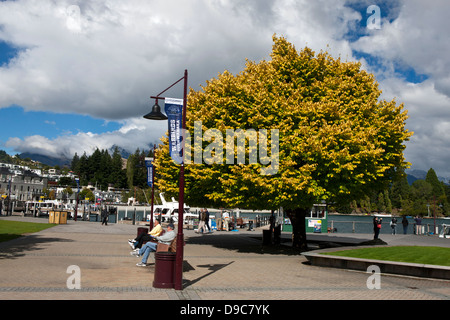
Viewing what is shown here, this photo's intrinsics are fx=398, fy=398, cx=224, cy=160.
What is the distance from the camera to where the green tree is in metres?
19.1

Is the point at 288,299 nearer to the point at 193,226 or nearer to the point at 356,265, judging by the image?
the point at 356,265

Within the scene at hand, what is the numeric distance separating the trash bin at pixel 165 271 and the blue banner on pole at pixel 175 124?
10.1 feet

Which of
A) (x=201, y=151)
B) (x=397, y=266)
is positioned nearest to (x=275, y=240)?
(x=201, y=151)

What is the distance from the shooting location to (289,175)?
1922cm

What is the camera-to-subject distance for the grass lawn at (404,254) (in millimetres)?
15367

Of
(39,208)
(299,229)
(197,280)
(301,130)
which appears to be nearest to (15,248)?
(197,280)

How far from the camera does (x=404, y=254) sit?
17.0 m

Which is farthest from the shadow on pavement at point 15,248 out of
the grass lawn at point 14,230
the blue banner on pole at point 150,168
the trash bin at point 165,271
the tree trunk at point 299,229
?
the tree trunk at point 299,229

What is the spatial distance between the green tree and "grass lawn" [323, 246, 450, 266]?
3.13 meters

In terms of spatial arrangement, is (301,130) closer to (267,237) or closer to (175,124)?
(175,124)

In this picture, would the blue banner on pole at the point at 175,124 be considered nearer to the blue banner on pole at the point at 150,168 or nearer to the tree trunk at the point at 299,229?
the tree trunk at the point at 299,229

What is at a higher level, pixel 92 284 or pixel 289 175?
pixel 289 175
